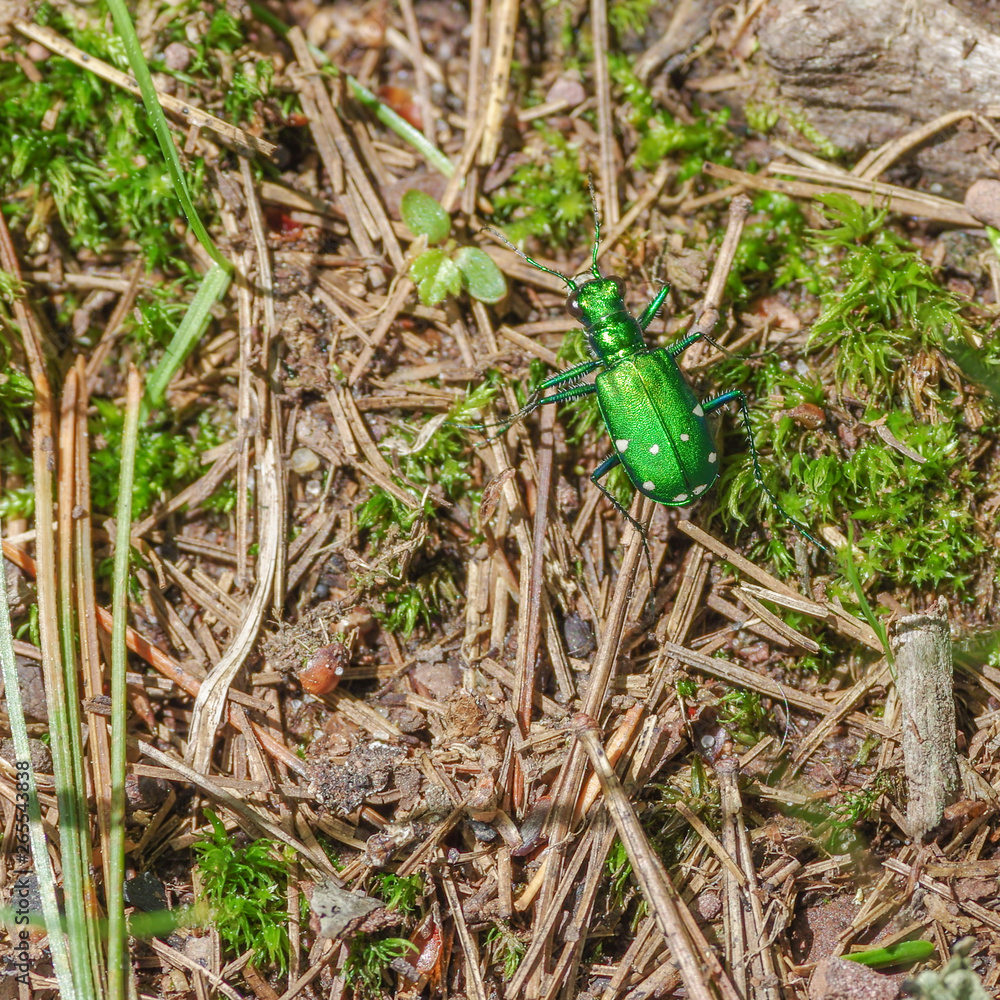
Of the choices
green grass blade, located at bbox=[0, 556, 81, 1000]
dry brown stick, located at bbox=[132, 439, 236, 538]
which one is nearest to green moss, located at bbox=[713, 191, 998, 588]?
dry brown stick, located at bbox=[132, 439, 236, 538]

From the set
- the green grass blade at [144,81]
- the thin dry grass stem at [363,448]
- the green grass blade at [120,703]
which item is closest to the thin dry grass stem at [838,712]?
the thin dry grass stem at [363,448]

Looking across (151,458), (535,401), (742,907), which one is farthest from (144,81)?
(742,907)

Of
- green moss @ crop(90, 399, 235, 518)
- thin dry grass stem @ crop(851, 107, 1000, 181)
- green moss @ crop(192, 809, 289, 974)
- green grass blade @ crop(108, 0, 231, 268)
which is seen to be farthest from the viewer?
thin dry grass stem @ crop(851, 107, 1000, 181)

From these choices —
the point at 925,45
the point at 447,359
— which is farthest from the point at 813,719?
the point at 925,45

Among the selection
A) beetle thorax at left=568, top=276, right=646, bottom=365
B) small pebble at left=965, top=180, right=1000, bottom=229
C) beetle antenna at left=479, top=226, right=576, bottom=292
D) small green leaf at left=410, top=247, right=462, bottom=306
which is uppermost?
small pebble at left=965, top=180, right=1000, bottom=229

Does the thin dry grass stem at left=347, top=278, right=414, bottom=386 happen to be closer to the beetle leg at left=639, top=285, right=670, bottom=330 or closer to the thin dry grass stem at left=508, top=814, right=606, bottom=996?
the beetle leg at left=639, top=285, right=670, bottom=330

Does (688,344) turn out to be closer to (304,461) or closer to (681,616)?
(681,616)
